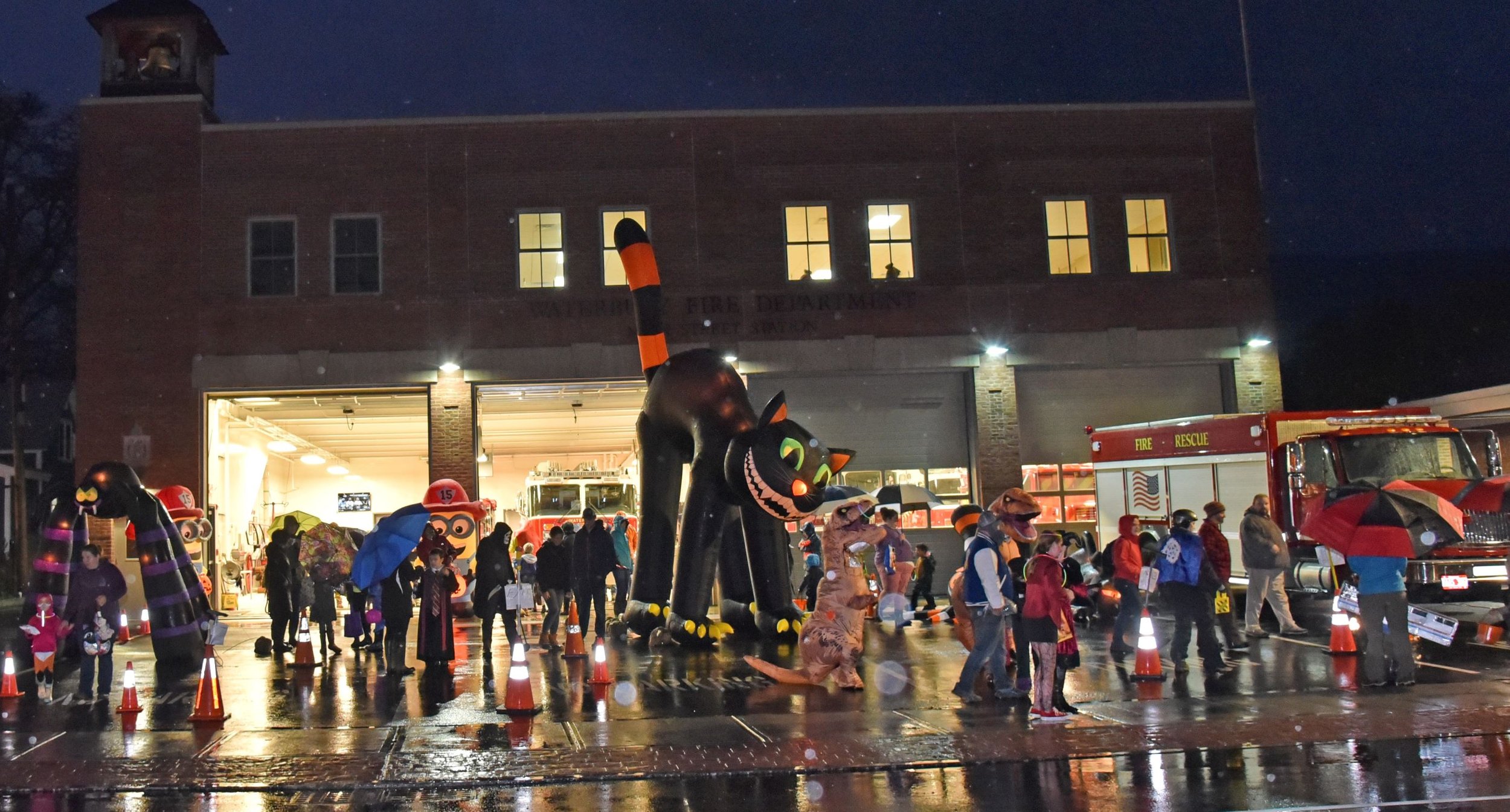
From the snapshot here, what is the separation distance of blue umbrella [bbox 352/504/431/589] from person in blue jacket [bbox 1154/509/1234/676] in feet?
26.2

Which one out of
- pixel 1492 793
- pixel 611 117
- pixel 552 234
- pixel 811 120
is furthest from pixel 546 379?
pixel 1492 793

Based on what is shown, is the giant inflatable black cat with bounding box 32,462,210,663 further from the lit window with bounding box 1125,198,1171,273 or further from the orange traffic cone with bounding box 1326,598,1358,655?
the lit window with bounding box 1125,198,1171,273

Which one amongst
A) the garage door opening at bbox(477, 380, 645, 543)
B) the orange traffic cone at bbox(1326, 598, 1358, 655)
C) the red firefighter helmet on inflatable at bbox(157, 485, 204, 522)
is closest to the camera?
the orange traffic cone at bbox(1326, 598, 1358, 655)

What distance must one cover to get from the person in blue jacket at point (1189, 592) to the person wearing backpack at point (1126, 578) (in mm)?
761

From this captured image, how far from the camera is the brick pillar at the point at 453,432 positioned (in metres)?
25.6

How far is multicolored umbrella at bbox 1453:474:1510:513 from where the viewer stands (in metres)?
16.1

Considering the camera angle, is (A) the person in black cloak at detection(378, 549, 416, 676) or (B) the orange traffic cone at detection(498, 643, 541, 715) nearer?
(B) the orange traffic cone at detection(498, 643, 541, 715)

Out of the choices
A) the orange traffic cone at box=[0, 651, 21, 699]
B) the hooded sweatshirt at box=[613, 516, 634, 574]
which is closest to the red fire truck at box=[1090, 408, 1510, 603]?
the hooded sweatshirt at box=[613, 516, 634, 574]

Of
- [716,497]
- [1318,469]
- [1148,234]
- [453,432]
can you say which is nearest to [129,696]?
[716,497]

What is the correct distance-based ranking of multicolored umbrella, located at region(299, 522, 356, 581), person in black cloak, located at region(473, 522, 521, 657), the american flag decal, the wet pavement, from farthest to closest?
the american flag decal < multicolored umbrella, located at region(299, 522, 356, 581) < person in black cloak, located at region(473, 522, 521, 657) < the wet pavement

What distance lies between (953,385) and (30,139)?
117 feet

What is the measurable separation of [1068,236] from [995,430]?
14.7 ft

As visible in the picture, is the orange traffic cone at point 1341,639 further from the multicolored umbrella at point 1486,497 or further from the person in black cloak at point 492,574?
the person in black cloak at point 492,574

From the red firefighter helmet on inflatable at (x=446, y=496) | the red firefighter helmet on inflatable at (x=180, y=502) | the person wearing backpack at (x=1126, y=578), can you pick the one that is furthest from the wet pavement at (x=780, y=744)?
the red firefighter helmet on inflatable at (x=180, y=502)
